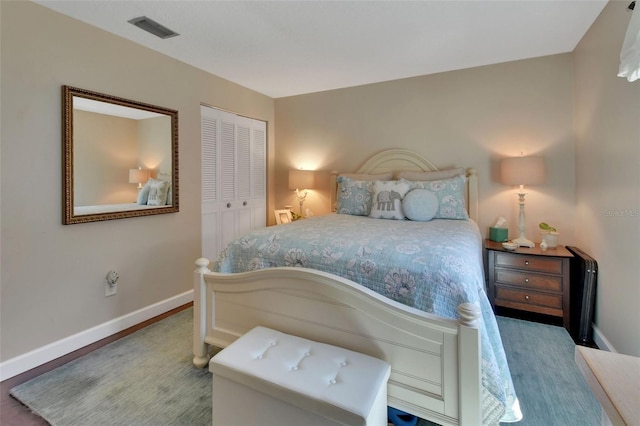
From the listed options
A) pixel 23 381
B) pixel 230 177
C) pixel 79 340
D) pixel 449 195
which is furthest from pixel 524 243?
pixel 23 381

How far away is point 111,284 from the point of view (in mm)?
2414

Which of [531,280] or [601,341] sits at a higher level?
[531,280]

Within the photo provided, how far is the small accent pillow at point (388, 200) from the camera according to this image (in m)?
2.74

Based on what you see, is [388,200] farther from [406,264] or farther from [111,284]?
[111,284]

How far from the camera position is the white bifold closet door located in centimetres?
333

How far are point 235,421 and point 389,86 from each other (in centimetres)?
345

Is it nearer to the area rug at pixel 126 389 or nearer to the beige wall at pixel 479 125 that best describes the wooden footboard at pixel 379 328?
the area rug at pixel 126 389

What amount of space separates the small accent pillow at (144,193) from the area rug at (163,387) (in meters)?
1.11

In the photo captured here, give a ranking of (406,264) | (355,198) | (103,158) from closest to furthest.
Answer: (406,264)
(103,158)
(355,198)

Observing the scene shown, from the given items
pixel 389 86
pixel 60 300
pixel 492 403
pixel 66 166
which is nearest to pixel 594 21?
pixel 389 86

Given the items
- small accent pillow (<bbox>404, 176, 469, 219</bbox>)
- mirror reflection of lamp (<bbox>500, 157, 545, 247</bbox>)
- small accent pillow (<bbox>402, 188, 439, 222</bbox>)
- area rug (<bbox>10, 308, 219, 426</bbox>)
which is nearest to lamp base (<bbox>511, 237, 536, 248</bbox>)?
mirror reflection of lamp (<bbox>500, 157, 545, 247</bbox>)

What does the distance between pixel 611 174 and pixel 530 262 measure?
2.83 feet

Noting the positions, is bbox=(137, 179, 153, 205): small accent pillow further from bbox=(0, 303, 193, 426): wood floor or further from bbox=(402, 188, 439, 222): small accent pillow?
bbox=(402, 188, 439, 222): small accent pillow

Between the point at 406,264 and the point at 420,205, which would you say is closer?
the point at 406,264
